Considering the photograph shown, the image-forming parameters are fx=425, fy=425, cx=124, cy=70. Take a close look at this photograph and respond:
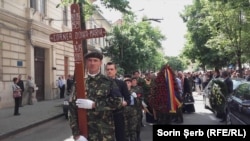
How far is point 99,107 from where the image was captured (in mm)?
4742

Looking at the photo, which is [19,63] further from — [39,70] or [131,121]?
[131,121]

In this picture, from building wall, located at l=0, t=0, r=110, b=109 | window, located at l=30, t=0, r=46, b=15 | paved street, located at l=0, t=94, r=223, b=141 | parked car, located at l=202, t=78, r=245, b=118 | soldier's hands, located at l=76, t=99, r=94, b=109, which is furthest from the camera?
window, located at l=30, t=0, r=46, b=15

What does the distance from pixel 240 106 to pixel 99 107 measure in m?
5.23

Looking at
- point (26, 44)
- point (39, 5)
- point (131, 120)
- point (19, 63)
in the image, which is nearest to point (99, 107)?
point (131, 120)

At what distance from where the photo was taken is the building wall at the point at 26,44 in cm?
2034

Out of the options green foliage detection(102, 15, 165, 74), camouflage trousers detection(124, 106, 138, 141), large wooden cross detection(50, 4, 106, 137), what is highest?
green foliage detection(102, 15, 165, 74)

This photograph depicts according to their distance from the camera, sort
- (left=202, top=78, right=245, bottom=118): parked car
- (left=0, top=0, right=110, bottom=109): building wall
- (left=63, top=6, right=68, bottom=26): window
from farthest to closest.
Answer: (left=63, top=6, right=68, bottom=26): window → (left=0, top=0, right=110, bottom=109): building wall → (left=202, top=78, right=245, bottom=118): parked car

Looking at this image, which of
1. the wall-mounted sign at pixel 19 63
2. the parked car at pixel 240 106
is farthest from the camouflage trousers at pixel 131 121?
the wall-mounted sign at pixel 19 63

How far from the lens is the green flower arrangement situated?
12.9 metres

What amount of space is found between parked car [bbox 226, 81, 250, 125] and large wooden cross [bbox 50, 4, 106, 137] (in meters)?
4.51

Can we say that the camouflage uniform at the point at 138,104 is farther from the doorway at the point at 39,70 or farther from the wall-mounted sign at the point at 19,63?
the doorway at the point at 39,70

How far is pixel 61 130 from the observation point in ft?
41.7

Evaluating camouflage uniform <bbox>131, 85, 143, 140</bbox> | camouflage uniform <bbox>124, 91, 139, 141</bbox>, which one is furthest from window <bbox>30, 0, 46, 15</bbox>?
camouflage uniform <bbox>124, 91, 139, 141</bbox>

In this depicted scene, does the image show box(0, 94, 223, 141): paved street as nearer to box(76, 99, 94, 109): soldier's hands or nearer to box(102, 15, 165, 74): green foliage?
box(76, 99, 94, 109): soldier's hands
